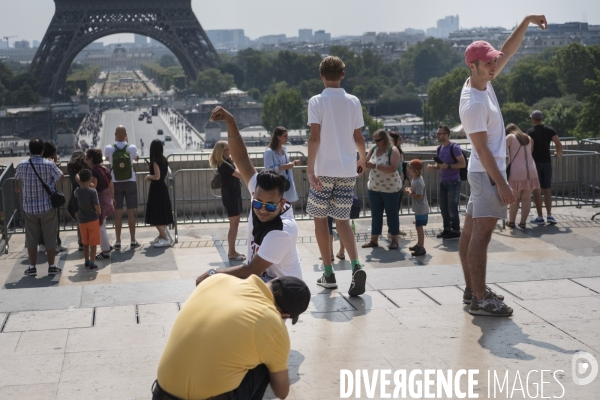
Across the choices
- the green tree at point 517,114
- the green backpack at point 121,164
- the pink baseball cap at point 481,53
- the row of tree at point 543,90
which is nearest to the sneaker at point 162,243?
the green backpack at point 121,164

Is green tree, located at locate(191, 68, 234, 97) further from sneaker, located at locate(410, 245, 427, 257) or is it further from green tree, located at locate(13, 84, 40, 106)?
sneaker, located at locate(410, 245, 427, 257)

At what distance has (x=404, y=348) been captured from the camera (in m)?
5.41

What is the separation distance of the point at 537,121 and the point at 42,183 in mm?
5501

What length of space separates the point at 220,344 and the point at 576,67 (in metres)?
94.7

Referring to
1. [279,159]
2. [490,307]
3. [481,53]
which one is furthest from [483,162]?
[279,159]

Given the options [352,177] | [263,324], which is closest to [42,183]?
[352,177]

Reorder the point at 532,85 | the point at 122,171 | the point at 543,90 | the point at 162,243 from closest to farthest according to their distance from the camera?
the point at 162,243
the point at 122,171
the point at 543,90
the point at 532,85

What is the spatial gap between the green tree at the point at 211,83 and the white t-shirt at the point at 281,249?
11524cm

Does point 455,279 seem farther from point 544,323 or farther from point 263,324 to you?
point 263,324

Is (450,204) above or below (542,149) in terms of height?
below

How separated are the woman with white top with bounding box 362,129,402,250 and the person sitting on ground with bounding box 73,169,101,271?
8.50ft

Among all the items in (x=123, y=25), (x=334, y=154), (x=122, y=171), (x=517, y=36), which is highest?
(x=123, y=25)

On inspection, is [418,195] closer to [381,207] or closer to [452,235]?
[381,207]

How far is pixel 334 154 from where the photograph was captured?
6699mm
